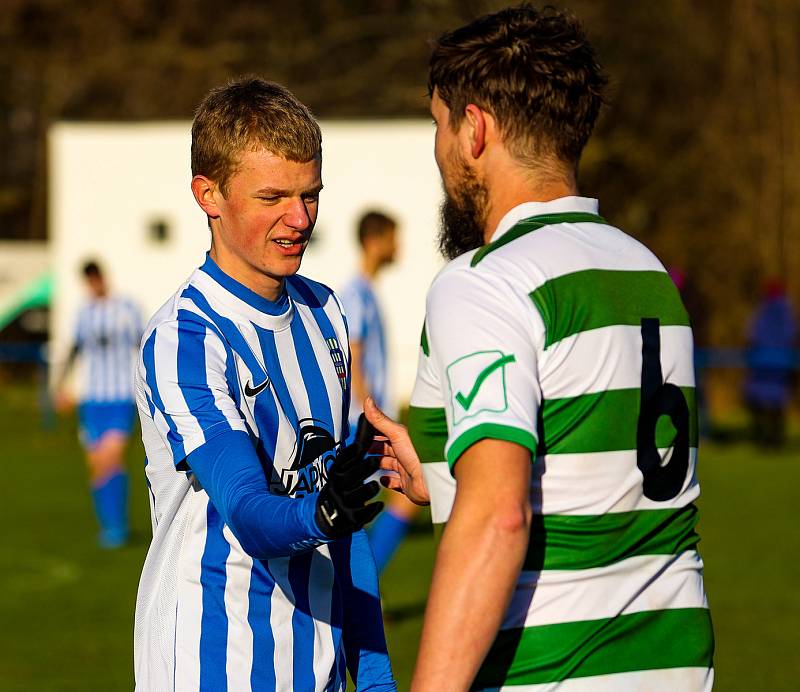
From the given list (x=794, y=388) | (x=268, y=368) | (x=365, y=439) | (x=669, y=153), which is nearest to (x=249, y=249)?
(x=268, y=368)

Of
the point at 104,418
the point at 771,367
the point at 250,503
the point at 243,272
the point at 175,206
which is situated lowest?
the point at 771,367

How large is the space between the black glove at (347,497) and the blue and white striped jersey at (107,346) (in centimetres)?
922

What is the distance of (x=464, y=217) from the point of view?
250cm

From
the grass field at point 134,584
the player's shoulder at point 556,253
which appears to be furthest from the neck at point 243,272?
the grass field at point 134,584

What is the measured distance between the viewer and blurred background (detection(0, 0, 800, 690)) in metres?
11.2

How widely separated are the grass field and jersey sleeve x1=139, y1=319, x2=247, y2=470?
13.1 feet

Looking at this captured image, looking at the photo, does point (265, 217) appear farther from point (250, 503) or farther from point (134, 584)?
point (134, 584)

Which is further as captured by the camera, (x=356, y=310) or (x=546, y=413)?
(x=356, y=310)

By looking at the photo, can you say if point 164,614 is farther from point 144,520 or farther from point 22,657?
point 144,520

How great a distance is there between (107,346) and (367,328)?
3.74m

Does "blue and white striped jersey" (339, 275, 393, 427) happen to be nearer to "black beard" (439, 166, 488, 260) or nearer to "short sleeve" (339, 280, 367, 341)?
"short sleeve" (339, 280, 367, 341)

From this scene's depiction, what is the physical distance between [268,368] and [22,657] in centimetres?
484

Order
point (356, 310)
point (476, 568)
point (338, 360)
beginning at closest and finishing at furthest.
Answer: point (476, 568), point (338, 360), point (356, 310)

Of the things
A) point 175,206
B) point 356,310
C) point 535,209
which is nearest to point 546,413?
point 535,209
